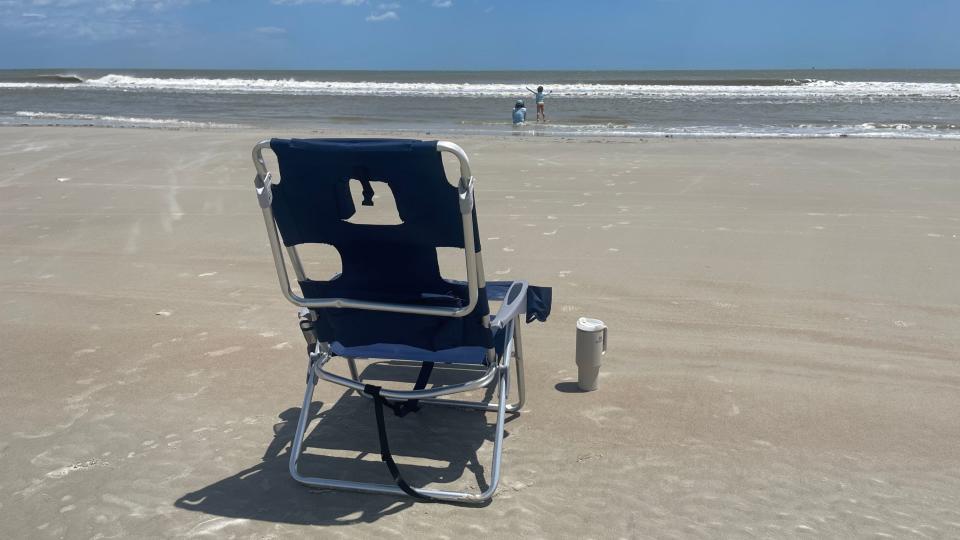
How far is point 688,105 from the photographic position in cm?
2797

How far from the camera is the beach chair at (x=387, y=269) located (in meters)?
2.62

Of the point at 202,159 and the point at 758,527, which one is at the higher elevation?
the point at 202,159

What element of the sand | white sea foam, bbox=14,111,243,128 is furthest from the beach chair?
white sea foam, bbox=14,111,243,128

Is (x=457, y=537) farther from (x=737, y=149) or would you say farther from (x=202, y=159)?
(x=737, y=149)

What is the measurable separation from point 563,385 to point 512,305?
87 cm

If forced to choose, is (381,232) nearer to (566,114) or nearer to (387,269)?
(387,269)

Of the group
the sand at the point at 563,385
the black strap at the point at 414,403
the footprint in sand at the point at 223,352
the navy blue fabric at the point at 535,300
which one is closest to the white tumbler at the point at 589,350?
the sand at the point at 563,385

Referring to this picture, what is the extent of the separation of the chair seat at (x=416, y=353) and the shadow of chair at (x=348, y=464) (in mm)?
434

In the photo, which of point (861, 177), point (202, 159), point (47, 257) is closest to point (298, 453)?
point (47, 257)

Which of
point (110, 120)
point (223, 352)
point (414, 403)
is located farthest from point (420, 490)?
point (110, 120)

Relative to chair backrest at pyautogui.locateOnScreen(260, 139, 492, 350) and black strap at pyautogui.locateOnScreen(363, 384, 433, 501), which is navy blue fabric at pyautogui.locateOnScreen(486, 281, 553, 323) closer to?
chair backrest at pyautogui.locateOnScreen(260, 139, 492, 350)

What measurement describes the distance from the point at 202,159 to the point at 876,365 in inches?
396

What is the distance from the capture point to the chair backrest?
2.61 m

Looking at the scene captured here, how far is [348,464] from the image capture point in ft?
10.2
